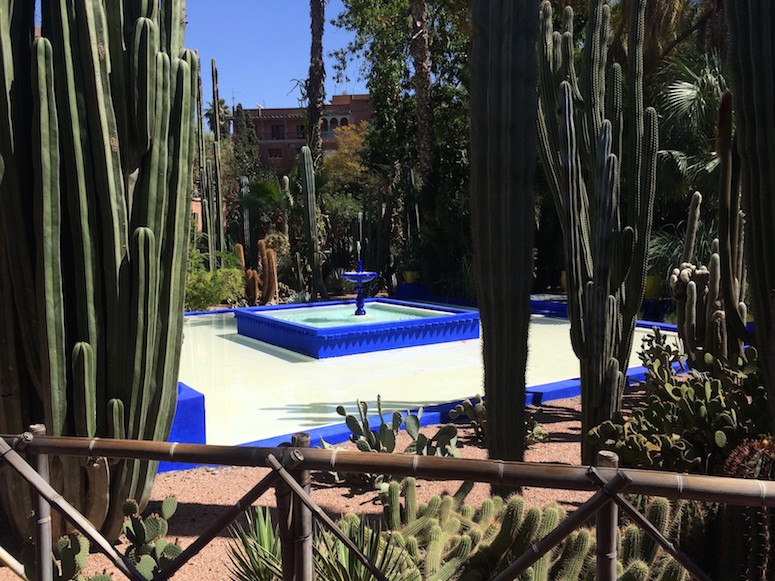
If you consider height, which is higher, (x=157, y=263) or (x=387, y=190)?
(x=387, y=190)

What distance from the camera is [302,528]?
195 centimetres

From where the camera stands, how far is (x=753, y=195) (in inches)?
138

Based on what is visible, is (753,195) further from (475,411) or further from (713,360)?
(475,411)

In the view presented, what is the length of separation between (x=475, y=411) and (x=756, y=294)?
204cm

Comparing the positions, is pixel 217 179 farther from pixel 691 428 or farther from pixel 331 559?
pixel 331 559

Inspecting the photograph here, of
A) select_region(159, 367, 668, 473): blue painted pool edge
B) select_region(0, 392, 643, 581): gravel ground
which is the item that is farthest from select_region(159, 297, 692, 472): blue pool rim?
select_region(0, 392, 643, 581): gravel ground

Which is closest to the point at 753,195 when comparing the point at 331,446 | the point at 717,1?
the point at 331,446

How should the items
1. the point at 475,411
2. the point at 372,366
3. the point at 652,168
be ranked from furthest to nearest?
the point at 372,366, the point at 475,411, the point at 652,168

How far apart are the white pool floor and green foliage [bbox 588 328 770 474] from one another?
252 centimetres

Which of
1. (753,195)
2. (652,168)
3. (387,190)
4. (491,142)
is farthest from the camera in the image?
(387,190)

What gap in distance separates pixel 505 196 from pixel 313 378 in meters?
4.67

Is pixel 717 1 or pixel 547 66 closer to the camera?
pixel 547 66

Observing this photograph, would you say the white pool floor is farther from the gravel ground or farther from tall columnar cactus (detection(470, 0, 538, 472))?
tall columnar cactus (detection(470, 0, 538, 472))

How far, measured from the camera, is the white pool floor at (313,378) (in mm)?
5609
